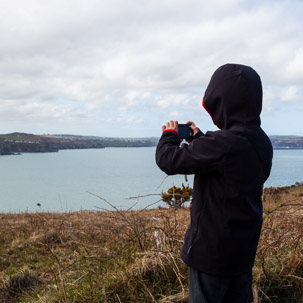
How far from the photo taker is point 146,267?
2.89m

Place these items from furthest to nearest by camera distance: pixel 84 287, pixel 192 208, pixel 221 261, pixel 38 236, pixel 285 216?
pixel 38 236 → pixel 285 216 → pixel 84 287 → pixel 192 208 → pixel 221 261

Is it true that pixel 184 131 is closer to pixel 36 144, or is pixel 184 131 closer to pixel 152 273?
pixel 152 273

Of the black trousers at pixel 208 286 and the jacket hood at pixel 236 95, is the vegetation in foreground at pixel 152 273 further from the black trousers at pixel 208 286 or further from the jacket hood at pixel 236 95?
the jacket hood at pixel 236 95

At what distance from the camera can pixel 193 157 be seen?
69.7 inches

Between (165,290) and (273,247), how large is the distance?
1284 mm

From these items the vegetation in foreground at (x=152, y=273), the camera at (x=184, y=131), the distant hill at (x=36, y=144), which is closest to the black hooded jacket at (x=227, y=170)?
the camera at (x=184, y=131)

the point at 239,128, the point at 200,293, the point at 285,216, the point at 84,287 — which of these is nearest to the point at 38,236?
the point at 84,287

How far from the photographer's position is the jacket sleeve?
1746 millimetres

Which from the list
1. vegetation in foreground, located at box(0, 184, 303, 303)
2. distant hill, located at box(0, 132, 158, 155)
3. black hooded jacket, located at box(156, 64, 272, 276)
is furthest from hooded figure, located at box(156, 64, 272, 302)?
Answer: distant hill, located at box(0, 132, 158, 155)

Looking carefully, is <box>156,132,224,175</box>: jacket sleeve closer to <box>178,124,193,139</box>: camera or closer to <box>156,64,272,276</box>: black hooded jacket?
<box>156,64,272,276</box>: black hooded jacket

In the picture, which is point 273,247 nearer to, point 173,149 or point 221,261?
point 221,261

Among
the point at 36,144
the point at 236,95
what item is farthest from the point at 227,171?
the point at 36,144

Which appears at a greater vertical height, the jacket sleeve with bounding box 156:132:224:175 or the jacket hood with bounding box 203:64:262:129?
the jacket hood with bounding box 203:64:262:129

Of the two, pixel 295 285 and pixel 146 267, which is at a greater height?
pixel 146 267
